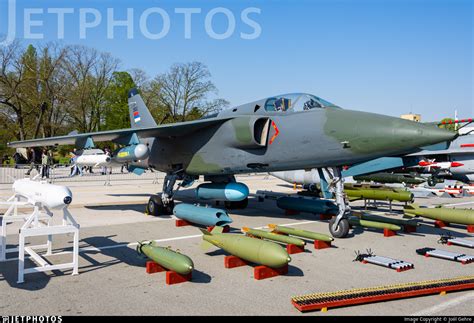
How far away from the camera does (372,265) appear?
687 cm

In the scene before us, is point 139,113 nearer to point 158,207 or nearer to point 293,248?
point 158,207

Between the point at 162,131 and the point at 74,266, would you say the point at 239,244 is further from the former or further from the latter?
the point at 162,131

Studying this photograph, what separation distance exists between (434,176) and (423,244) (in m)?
18.7

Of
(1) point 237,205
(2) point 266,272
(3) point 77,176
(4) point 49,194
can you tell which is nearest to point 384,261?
(2) point 266,272

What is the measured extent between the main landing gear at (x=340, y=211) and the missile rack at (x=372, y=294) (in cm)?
357

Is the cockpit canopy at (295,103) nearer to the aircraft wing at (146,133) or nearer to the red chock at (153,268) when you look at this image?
the aircraft wing at (146,133)

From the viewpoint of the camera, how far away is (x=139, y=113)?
1630cm

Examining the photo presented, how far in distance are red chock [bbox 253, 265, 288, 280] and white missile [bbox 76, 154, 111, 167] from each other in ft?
27.6

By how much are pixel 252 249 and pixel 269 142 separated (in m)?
4.16

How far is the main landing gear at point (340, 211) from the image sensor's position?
30.0 feet

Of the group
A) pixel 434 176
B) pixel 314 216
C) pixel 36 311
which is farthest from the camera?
pixel 434 176

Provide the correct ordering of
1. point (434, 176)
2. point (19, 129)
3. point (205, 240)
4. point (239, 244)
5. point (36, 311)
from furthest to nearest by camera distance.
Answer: point (19, 129) → point (434, 176) → point (205, 240) → point (239, 244) → point (36, 311)

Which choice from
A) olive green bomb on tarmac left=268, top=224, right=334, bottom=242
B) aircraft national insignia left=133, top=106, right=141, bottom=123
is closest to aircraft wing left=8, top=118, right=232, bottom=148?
olive green bomb on tarmac left=268, top=224, right=334, bottom=242

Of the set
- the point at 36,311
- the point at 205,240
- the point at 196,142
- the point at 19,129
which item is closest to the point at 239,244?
the point at 205,240
